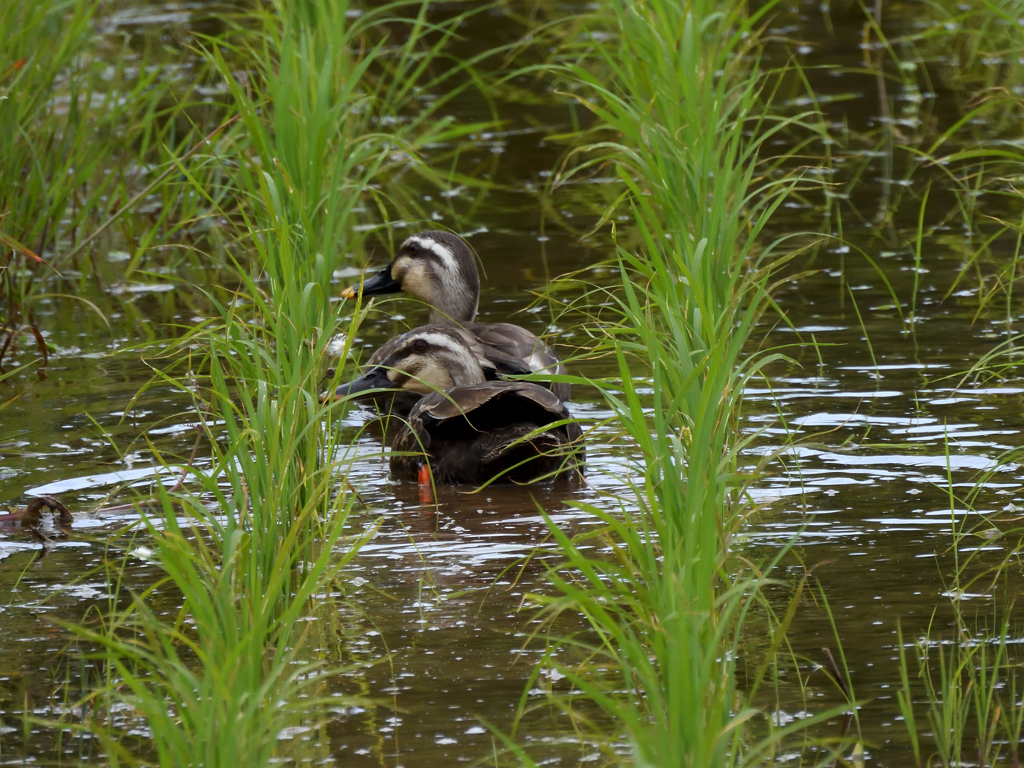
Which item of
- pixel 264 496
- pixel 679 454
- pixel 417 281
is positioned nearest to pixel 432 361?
pixel 417 281

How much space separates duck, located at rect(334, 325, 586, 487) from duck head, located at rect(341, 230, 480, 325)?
2.92ft

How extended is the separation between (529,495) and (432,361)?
1.27m

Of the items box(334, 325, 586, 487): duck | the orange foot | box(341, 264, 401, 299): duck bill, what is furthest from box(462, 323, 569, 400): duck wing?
box(341, 264, 401, 299): duck bill

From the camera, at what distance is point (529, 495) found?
18.5ft

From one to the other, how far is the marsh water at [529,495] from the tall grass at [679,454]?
0.23 metres

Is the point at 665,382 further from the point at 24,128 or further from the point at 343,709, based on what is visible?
the point at 24,128

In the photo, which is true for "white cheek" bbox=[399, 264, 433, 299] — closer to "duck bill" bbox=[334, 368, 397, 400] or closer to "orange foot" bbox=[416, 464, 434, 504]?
"duck bill" bbox=[334, 368, 397, 400]

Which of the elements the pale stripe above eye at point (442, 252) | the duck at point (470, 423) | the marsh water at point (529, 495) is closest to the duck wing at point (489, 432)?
the duck at point (470, 423)

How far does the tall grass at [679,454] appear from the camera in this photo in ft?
Result: 9.98

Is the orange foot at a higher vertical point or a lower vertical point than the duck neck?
lower

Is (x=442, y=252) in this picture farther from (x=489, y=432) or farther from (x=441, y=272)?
(x=489, y=432)

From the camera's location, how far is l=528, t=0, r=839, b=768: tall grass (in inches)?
120

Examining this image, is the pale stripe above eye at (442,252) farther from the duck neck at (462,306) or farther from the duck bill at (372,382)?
the duck bill at (372,382)

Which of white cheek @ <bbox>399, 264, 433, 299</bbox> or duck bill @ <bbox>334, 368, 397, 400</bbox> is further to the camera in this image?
white cheek @ <bbox>399, 264, 433, 299</bbox>
